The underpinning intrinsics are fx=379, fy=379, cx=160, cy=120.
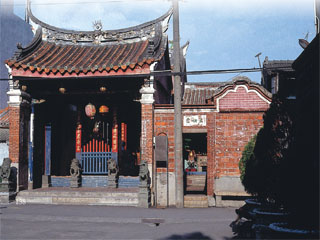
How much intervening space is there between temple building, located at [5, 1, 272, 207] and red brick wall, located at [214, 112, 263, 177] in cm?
3

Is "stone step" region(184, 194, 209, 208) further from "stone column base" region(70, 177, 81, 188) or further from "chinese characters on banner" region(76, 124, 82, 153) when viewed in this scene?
"chinese characters on banner" region(76, 124, 82, 153)

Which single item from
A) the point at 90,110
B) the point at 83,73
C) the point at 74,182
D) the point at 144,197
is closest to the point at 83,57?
the point at 83,73

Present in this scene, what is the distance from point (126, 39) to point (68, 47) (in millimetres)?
2324

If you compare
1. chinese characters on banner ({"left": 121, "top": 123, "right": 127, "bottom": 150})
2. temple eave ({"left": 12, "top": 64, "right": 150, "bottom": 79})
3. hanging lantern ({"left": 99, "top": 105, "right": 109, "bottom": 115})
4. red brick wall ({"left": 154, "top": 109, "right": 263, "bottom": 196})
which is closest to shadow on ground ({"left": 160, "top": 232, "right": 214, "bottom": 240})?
red brick wall ({"left": 154, "top": 109, "right": 263, "bottom": 196})

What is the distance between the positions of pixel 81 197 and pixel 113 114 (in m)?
3.48

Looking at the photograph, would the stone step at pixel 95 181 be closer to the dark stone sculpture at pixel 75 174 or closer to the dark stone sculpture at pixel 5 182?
the dark stone sculpture at pixel 75 174

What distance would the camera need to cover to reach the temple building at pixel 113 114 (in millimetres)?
12266

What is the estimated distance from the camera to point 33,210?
1098cm

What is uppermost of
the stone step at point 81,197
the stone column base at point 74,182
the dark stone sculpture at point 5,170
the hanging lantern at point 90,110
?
the hanging lantern at point 90,110

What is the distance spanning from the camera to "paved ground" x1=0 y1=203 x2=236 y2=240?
309 inches

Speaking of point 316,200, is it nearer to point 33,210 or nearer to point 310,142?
point 310,142

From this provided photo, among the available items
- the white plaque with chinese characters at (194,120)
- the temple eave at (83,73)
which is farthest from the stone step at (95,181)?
the temple eave at (83,73)

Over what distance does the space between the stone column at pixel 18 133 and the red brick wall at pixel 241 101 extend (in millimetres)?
6789

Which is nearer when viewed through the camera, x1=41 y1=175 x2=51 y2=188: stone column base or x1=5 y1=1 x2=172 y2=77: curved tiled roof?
x1=5 y1=1 x2=172 y2=77: curved tiled roof
